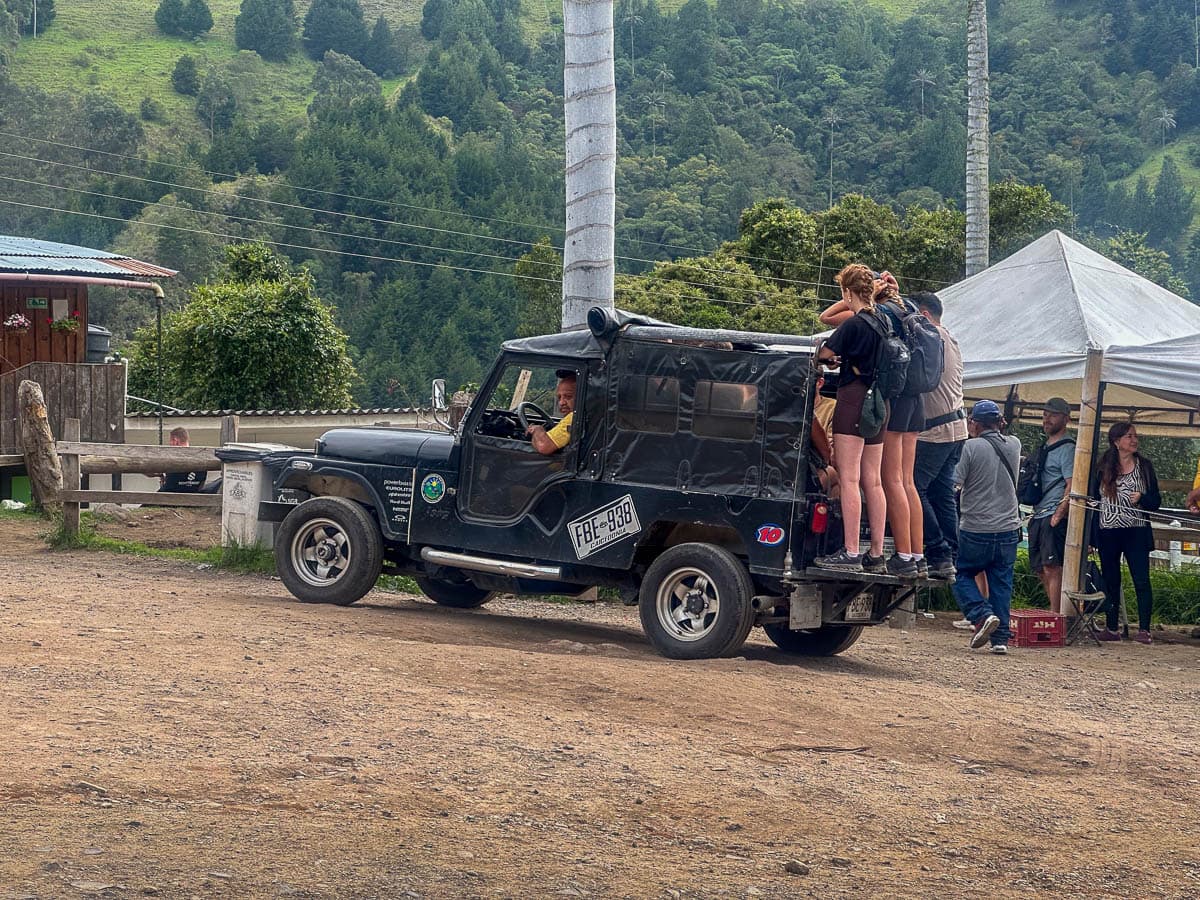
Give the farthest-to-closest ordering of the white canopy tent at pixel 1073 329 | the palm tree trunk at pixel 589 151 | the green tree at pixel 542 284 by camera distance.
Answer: the green tree at pixel 542 284 < the palm tree trunk at pixel 589 151 < the white canopy tent at pixel 1073 329

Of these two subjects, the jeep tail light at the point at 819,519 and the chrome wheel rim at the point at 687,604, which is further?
the chrome wheel rim at the point at 687,604

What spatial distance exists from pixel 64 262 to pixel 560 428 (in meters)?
15.7

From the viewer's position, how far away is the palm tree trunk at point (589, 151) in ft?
42.5

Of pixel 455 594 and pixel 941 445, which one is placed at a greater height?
pixel 941 445

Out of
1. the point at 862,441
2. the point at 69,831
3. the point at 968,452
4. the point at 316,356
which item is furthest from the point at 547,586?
the point at 316,356

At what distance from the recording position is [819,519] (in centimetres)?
931

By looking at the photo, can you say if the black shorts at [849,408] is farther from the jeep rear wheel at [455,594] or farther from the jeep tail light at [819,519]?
the jeep rear wheel at [455,594]

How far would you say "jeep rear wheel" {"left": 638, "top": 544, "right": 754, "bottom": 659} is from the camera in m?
9.33

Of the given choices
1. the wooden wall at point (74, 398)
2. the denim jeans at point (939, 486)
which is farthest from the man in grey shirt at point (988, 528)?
the wooden wall at point (74, 398)

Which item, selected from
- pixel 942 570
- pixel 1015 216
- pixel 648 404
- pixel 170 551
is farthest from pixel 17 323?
pixel 1015 216

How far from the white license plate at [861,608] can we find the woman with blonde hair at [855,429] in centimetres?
51

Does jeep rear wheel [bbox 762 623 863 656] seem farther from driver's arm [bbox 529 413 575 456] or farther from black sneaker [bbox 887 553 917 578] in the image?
driver's arm [bbox 529 413 575 456]

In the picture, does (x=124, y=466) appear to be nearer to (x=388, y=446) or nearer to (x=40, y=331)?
(x=388, y=446)

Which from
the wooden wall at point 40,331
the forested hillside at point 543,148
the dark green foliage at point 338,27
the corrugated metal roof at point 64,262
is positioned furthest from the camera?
the dark green foliage at point 338,27
